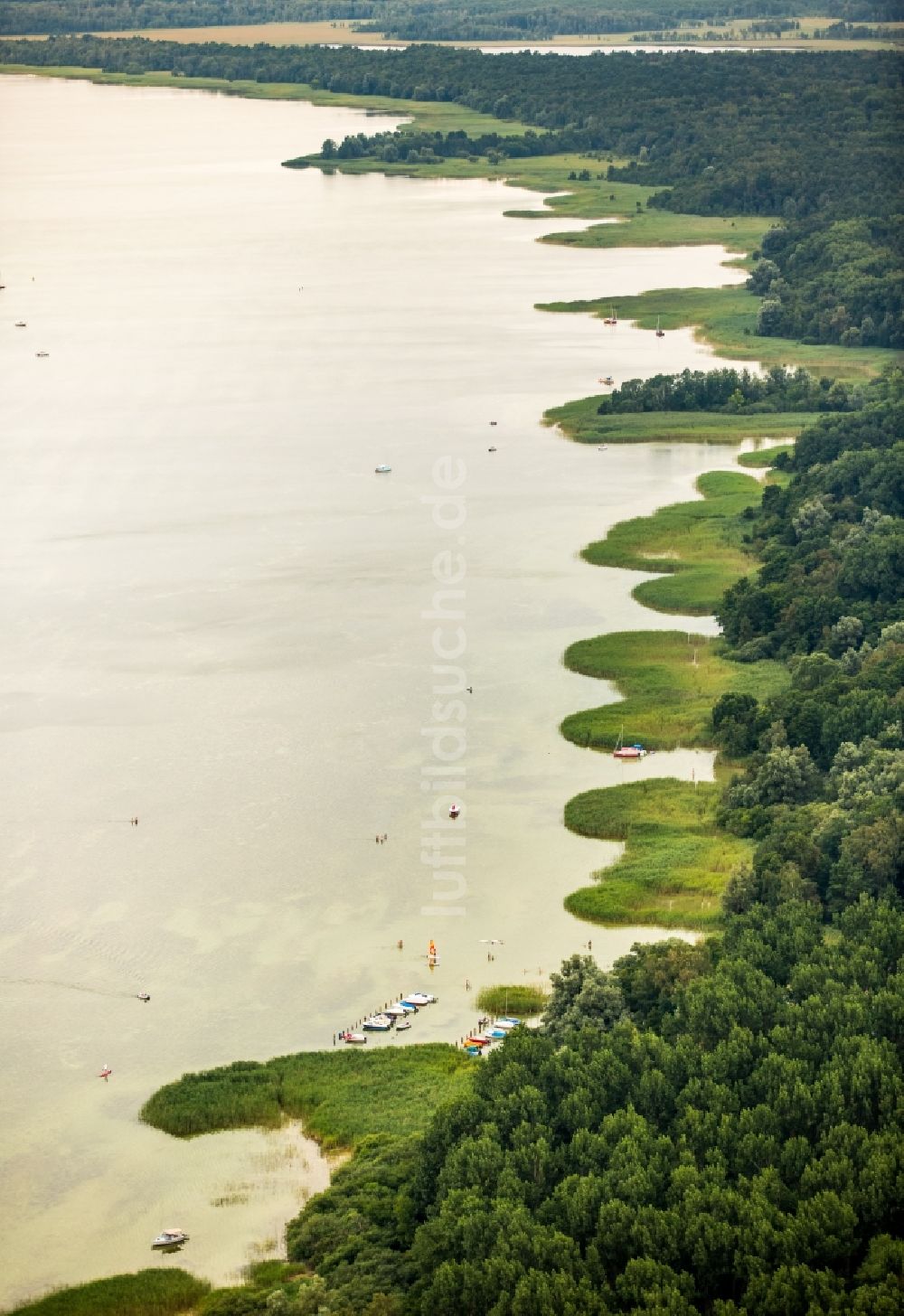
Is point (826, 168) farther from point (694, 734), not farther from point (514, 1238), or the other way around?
point (514, 1238)

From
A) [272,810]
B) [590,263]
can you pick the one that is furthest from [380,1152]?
[590,263]

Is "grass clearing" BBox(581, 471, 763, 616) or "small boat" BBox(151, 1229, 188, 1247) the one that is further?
"grass clearing" BBox(581, 471, 763, 616)

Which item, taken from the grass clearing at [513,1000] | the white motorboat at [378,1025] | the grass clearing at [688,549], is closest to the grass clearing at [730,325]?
the grass clearing at [688,549]

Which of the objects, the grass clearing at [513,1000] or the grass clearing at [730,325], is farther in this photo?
the grass clearing at [730,325]

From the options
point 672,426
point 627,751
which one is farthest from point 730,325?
point 627,751

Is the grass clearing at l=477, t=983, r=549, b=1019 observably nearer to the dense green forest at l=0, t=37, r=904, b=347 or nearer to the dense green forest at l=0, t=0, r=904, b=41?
the dense green forest at l=0, t=37, r=904, b=347

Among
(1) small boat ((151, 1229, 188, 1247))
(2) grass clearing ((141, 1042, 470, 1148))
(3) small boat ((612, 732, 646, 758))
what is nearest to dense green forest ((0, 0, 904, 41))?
(3) small boat ((612, 732, 646, 758))

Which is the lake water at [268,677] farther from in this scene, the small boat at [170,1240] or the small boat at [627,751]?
the small boat at [627,751]
